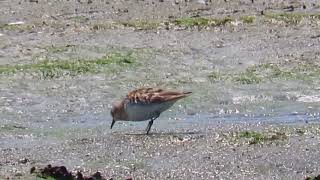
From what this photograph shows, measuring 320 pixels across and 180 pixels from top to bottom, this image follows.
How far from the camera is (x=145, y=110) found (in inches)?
406

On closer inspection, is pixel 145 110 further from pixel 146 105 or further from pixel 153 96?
pixel 153 96

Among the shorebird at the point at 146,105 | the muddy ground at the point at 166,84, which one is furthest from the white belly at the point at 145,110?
the muddy ground at the point at 166,84

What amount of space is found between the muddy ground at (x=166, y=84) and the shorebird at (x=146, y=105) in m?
0.17

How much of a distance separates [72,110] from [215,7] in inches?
220

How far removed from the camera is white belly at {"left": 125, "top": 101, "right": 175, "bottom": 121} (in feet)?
33.8

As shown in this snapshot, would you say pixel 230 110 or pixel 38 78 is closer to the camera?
pixel 230 110

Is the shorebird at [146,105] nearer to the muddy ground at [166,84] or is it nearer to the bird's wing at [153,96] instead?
the bird's wing at [153,96]

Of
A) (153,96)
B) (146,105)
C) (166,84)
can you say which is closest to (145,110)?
(146,105)

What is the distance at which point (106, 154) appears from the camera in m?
9.36

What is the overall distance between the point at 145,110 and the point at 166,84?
2.16 m

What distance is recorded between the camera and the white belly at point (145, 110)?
10305 millimetres

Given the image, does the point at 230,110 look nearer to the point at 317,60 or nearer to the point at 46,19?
the point at 317,60

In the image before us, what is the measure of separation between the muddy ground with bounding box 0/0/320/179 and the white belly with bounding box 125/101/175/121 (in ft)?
0.61

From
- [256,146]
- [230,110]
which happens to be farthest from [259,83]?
[256,146]
